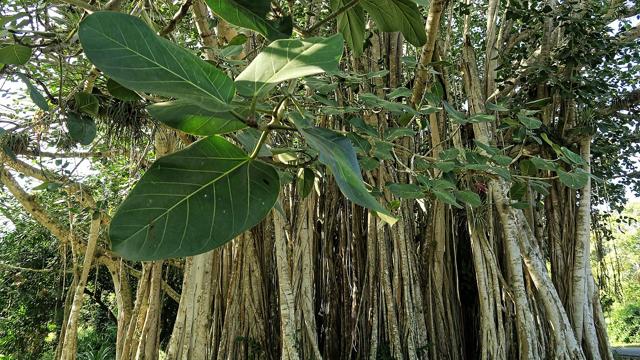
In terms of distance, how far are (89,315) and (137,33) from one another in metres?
7.47

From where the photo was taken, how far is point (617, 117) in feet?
9.66

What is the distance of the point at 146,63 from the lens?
27 cm

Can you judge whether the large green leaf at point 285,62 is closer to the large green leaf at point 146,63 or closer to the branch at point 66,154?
the large green leaf at point 146,63

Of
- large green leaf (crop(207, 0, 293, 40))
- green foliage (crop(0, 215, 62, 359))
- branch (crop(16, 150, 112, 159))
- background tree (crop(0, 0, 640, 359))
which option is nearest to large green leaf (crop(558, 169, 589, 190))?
background tree (crop(0, 0, 640, 359))

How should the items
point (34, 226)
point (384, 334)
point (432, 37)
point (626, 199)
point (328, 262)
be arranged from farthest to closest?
point (34, 226) < point (626, 199) < point (328, 262) < point (384, 334) < point (432, 37)

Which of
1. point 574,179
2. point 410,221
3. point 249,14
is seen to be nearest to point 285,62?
point 249,14

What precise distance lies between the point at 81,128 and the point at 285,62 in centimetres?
61

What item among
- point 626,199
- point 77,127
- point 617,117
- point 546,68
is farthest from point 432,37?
point 626,199

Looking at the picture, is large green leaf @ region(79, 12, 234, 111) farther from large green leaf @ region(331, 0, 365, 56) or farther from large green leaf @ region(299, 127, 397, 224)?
large green leaf @ region(331, 0, 365, 56)

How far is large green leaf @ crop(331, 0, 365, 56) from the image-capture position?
2.11 feet

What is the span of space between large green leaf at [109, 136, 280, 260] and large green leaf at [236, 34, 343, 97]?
43mm

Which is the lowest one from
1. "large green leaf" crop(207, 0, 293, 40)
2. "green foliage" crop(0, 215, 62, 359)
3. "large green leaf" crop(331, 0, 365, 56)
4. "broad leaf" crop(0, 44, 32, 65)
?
"large green leaf" crop(207, 0, 293, 40)

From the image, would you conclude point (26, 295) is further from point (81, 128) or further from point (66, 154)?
point (81, 128)

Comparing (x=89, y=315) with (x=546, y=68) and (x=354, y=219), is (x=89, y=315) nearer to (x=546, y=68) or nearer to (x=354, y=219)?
(x=354, y=219)
